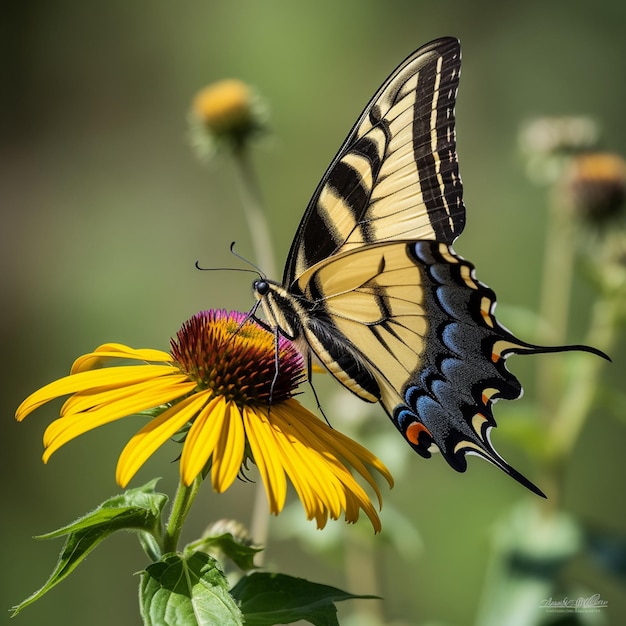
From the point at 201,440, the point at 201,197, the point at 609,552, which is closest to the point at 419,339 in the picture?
the point at 201,440

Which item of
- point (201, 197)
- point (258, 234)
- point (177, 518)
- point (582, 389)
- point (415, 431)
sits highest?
point (201, 197)

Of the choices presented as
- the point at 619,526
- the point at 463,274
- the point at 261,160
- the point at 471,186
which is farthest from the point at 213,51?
the point at 463,274

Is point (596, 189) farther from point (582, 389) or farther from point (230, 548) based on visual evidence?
point (230, 548)

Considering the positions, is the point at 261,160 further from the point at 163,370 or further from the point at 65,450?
the point at 163,370

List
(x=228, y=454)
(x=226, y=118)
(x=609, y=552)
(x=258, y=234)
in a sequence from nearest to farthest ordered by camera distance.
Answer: (x=228, y=454), (x=609, y=552), (x=258, y=234), (x=226, y=118)

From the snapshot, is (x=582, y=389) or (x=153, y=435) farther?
(x=582, y=389)

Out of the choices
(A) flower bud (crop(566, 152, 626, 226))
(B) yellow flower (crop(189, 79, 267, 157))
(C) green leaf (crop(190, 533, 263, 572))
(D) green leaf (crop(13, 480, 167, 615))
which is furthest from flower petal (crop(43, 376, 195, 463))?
(A) flower bud (crop(566, 152, 626, 226))

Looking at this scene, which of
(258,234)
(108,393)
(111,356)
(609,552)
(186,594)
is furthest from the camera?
(258,234)
